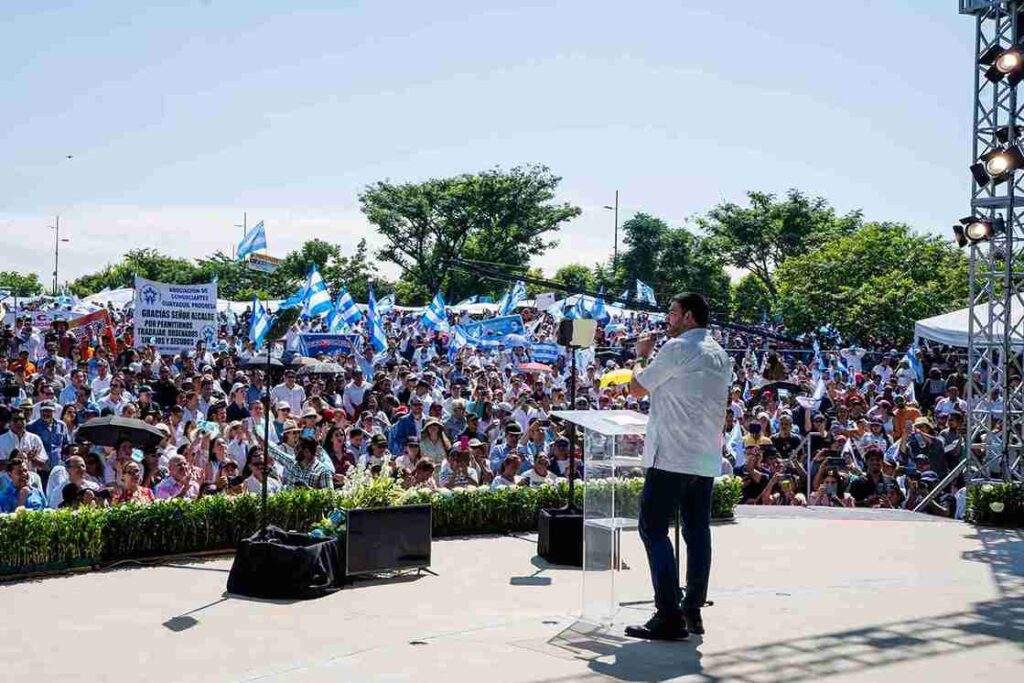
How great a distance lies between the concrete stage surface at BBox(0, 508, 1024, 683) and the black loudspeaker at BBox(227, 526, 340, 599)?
5.9 inches

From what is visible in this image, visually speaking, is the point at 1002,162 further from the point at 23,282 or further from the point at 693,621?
the point at 23,282

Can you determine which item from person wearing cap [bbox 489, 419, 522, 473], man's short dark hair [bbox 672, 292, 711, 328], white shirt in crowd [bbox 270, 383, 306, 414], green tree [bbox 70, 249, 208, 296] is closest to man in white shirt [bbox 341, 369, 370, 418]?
white shirt in crowd [bbox 270, 383, 306, 414]

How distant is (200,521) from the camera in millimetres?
9312

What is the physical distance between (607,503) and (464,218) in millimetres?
64544

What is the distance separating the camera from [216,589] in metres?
8.06

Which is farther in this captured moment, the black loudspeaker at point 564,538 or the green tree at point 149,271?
the green tree at point 149,271

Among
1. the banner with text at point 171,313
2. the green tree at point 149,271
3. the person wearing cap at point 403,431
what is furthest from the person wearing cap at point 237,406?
the green tree at point 149,271

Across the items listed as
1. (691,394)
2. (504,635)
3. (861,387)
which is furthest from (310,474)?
(861,387)

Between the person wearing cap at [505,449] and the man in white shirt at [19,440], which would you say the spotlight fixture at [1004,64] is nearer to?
the person wearing cap at [505,449]

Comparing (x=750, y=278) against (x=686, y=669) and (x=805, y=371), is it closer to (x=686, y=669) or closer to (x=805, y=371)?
(x=805, y=371)

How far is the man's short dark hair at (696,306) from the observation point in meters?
6.62

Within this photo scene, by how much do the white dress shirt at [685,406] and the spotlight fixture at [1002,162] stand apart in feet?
21.7

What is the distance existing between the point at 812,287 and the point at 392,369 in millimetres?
18516

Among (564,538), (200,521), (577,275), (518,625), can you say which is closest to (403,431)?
(200,521)
